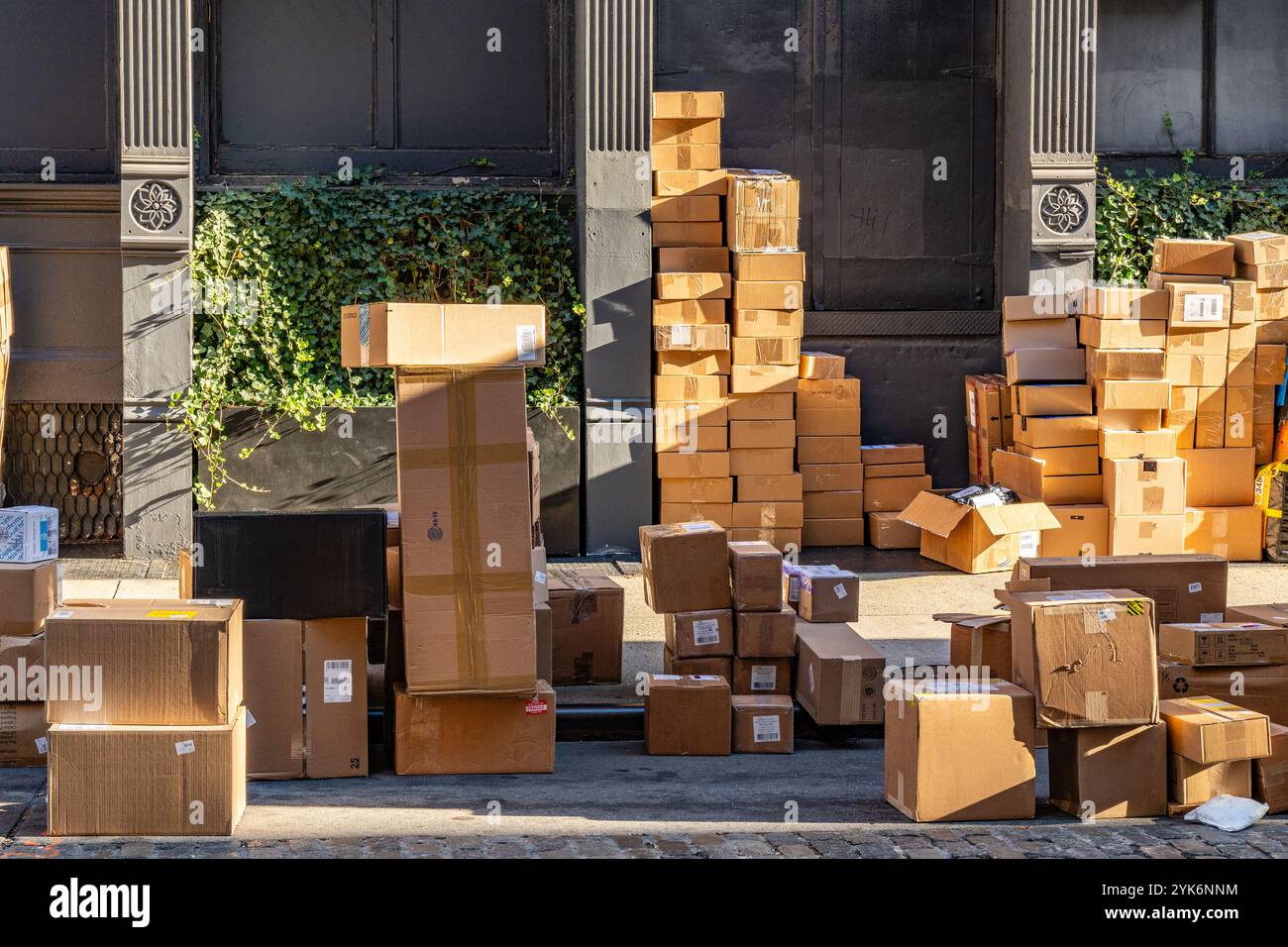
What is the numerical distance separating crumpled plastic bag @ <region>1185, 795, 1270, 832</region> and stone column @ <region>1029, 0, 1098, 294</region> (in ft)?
23.0

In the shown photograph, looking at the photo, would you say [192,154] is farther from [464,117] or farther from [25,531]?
[25,531]

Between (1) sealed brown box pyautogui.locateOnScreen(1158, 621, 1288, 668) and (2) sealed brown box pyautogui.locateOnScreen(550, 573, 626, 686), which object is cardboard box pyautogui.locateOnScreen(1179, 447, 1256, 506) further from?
(2) sealed brown box pyautogui.locateOnScreen(550, 573, 626, 686)

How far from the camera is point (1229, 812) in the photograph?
263 inches

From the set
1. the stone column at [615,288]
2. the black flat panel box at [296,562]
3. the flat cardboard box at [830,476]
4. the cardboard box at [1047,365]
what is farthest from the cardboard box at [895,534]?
the black flat panel box at [296,562]

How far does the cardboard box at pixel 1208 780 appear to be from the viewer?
22.4 feet

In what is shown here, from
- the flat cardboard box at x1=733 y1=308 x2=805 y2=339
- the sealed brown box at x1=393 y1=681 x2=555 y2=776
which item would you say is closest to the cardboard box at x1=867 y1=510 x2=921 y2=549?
the flat cardboard box at x1=733 y1=308 x2=805 y2=339

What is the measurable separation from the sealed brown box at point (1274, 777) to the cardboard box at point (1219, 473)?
6113 mm

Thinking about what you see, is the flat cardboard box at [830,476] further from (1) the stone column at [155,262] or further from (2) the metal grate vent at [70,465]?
(2) the metal grate vent at [70,465]

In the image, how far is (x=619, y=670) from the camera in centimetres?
910

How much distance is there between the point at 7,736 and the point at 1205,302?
9.56m

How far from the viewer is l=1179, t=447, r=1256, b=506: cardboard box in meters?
12.6

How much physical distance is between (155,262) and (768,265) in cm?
497

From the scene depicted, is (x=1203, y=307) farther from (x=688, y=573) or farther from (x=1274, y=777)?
(x=1274, y=777)

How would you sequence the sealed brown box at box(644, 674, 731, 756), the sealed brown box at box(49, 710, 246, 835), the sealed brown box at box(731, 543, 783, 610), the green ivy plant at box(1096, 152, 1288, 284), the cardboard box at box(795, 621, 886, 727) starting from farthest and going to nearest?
1. the green ivy plant at box(1096, 152, 1288, 284)
2. the sealed brown box at box(731, 543, 783, 610)
3. the cardboard box at box(795, 621, 886, 727)
4. the sealed brown box at box(644, 674, 731, 756)
5. the sealed brown box at box(49, 710, 246, 835)
